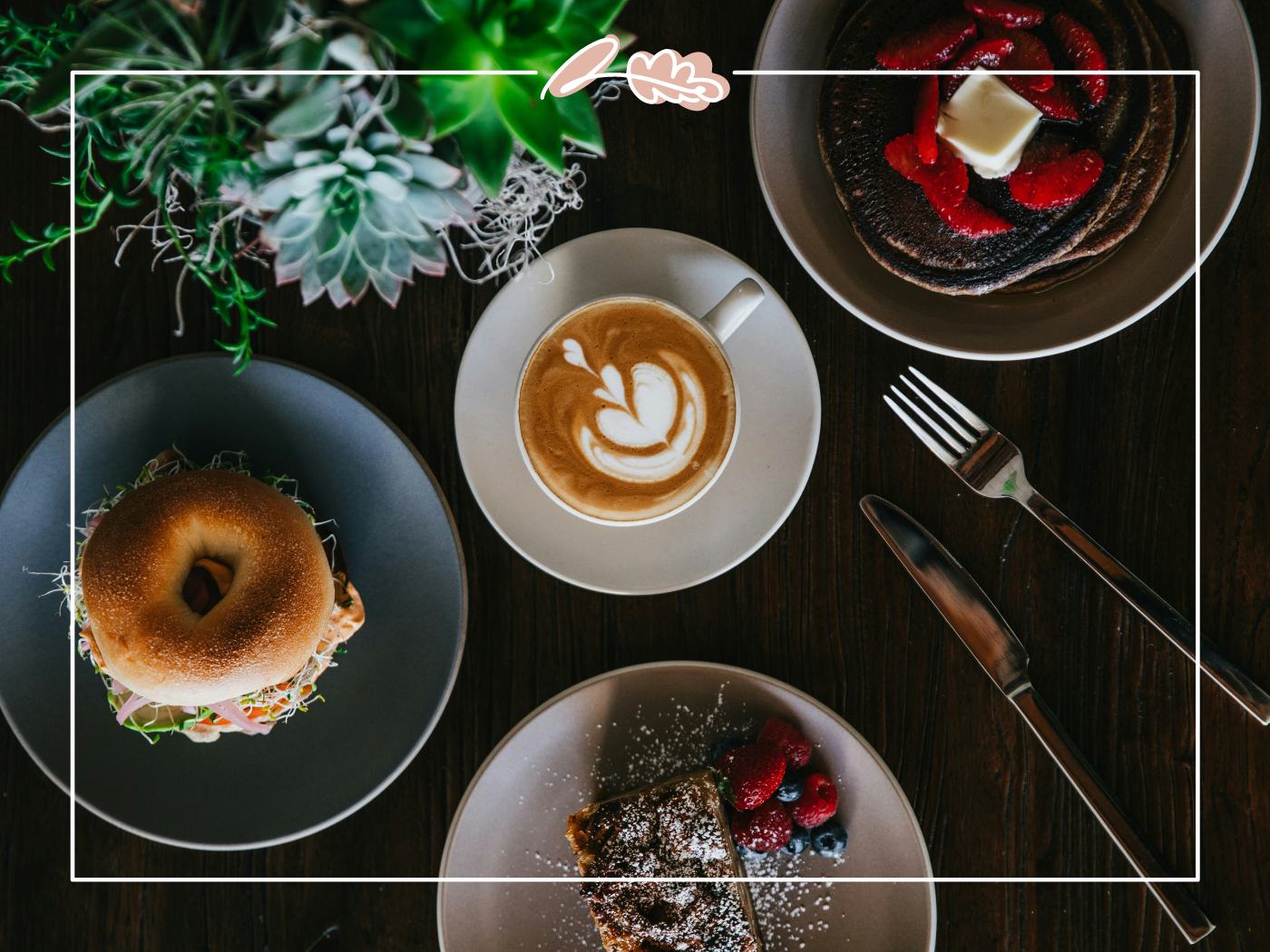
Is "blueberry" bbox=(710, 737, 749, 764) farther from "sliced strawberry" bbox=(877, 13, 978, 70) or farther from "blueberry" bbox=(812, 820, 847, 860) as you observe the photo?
"sliced strawberry" bbox=(877, 13, 978, 70)

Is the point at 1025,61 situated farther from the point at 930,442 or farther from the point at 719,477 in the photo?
the point at 719,477

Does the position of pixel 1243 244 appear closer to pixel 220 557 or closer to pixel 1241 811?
pixel 1241 811

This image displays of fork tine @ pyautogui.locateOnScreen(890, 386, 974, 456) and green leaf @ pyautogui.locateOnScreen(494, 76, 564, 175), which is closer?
green leaf @ pyautogui.locateOnScreen(494, 76, 564, 175)

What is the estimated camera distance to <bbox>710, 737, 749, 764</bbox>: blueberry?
1291mm

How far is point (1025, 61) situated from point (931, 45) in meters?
0.13

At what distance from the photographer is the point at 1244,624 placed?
1299mm

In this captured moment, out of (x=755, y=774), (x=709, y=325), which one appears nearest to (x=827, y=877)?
(x=755, y=774)

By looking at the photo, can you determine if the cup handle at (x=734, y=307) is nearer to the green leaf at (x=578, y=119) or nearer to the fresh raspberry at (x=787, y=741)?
the green leaf at (x=578, y=119)

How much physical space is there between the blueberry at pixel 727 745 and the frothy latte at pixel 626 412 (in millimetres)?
382

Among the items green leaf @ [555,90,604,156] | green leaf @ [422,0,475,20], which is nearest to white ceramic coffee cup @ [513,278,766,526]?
green leaf @ [555,90,604,156]

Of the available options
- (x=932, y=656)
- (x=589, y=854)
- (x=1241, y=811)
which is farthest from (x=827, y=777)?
(x=1241, y=811)

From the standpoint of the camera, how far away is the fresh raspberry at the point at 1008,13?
3.77 ft

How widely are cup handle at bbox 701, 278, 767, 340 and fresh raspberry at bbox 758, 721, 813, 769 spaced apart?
581mm

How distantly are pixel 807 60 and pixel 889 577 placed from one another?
30.4 inches
